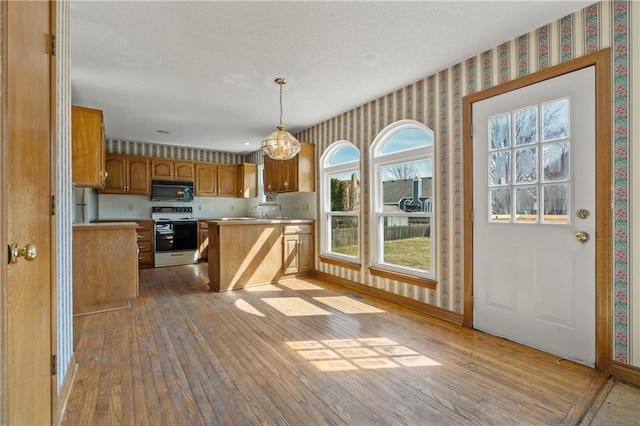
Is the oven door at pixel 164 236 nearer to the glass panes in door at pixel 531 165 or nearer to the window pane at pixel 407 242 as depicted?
the window pane at pixel 407 242

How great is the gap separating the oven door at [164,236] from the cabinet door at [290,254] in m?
2.61

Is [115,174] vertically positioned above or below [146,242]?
above

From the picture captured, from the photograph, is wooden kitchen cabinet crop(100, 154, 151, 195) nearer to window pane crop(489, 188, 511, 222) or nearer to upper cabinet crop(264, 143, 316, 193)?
upper cabinet crop(264, 143, 316, 193)

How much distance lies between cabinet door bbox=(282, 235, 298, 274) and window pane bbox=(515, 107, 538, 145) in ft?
10.6

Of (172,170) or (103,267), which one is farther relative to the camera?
(172,170)

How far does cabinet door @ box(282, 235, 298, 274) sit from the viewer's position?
475 cm

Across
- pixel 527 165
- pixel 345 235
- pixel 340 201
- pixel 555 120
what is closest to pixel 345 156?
pixel 340 201

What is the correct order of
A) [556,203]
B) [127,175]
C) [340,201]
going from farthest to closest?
[127,175]
[340,201]
[556,203]

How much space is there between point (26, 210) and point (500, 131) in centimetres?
305

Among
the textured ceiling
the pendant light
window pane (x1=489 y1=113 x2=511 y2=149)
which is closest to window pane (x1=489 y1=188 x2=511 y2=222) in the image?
window pane (x1=489 y1=113 x2=511 y2=149)

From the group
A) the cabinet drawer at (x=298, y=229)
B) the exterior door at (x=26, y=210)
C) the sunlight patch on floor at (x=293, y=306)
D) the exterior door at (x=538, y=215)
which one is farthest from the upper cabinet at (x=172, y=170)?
the exterior door at (x=538, y=215)

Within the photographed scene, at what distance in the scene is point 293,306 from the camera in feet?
11.5

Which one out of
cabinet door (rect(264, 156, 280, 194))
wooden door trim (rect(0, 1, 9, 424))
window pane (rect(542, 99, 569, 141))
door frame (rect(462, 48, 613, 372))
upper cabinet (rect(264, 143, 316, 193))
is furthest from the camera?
cabinet door (rect(264, 156, 280, 194))

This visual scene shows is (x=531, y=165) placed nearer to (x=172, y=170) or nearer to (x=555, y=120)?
(x=555, y=120)
